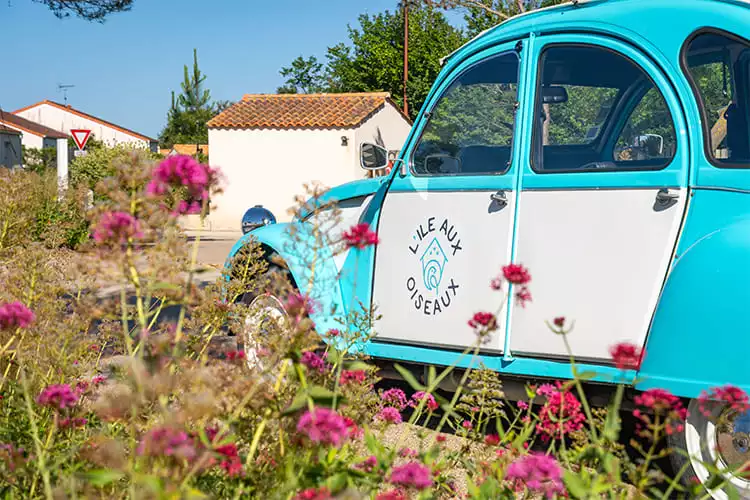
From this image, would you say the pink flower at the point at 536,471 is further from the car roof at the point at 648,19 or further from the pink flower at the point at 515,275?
the car roof at the point at 648,19

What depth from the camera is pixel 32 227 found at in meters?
5.94

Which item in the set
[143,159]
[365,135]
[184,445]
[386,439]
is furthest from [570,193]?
[365,135]

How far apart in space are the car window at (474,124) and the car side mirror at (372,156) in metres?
0.28

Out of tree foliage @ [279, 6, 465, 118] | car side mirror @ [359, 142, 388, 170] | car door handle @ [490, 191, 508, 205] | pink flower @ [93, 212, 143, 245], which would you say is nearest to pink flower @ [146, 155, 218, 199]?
pink flower @ [93, 212, 143, 245]

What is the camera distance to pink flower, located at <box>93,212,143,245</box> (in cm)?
204

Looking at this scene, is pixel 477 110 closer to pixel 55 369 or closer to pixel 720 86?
pixel 720 86

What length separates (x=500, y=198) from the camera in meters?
4.48

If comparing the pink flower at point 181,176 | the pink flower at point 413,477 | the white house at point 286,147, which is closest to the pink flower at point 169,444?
the pink flower at point 413,477

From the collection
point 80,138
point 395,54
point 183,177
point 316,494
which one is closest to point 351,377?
point 316,494

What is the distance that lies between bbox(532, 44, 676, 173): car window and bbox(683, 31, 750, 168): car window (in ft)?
0.60

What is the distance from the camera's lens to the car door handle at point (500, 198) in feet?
14.7

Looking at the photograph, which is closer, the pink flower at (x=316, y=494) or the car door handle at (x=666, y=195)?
the pink flower at (x=316, y=494)

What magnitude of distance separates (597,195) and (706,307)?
804 mm

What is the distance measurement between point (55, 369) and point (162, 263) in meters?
1.45
